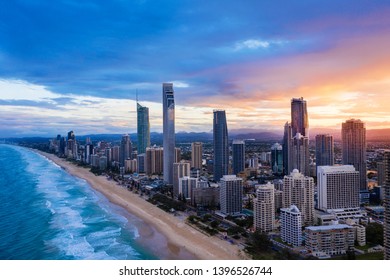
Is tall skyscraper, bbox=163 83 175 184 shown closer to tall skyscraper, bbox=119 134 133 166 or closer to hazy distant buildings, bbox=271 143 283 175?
hazy distant buildings, bbox=271 143 283 175

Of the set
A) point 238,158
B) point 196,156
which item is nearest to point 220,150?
point 238,158

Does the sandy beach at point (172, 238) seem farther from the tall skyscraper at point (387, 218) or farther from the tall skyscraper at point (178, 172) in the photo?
the tall skyscraper at point (387, 218)

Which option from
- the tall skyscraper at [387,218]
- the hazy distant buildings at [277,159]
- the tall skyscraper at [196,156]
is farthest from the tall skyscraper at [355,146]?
the tall skyscraper at [387,218]

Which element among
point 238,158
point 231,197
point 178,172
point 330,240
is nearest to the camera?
point 330,240

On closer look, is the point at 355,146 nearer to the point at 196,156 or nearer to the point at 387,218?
the point at 196,156

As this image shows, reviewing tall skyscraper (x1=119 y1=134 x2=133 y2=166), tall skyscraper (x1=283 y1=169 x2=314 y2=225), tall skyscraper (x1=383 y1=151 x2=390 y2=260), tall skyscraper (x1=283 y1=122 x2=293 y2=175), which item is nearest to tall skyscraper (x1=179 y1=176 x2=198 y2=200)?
tall skyscraper (x1=283 y1=169 x2=314 y2=225)
